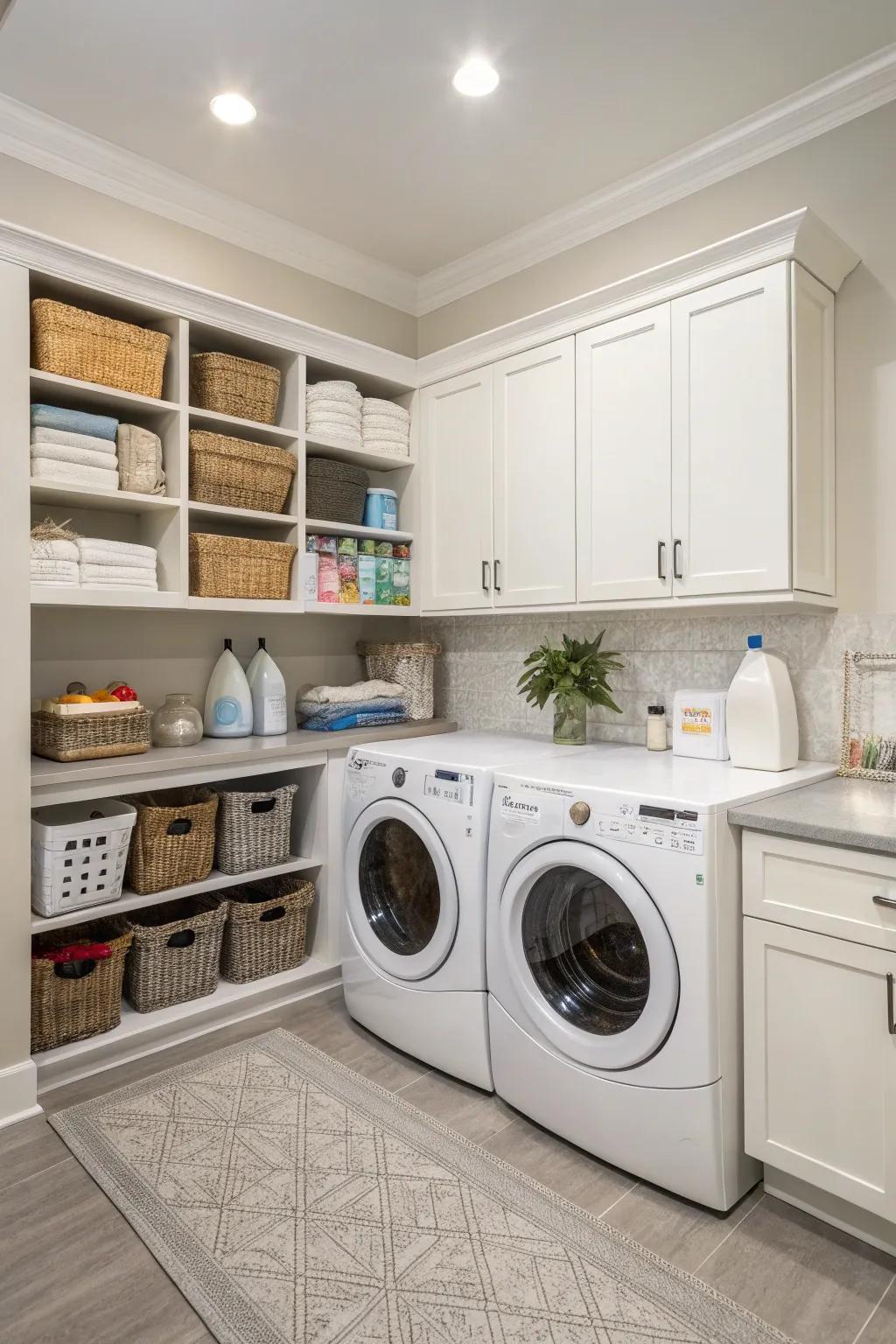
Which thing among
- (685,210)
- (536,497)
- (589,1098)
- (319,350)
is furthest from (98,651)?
(685,210)

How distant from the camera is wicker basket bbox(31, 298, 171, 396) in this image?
230 cm

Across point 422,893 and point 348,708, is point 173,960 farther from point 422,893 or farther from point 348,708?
point 348,708

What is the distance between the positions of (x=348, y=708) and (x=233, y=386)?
1.18 m

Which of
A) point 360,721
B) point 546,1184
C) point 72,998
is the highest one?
point 360,721

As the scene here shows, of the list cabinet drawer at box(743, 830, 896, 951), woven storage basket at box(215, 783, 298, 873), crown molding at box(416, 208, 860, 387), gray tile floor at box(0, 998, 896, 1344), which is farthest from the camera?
woven storage basket at box(215, 783, 298, 873)

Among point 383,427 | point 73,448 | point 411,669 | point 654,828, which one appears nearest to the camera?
point 654,828

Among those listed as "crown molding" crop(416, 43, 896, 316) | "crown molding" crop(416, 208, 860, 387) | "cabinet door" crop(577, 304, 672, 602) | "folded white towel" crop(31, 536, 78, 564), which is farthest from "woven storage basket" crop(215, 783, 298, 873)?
"crown molding" crop(416, 43, 896, 316)

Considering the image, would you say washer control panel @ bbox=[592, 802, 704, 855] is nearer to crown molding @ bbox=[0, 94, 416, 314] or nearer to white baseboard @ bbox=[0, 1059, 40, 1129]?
white baseboard @ bbox=[0, 1059, 40, 1129]

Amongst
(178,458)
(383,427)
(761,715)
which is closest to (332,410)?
(383,427)

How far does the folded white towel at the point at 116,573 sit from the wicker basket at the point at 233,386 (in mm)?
597

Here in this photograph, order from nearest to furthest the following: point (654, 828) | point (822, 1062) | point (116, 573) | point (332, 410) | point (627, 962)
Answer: point (822, 1062) < point (654, 828) < point (627, 962) < point (116, 573) < point (332, 410)

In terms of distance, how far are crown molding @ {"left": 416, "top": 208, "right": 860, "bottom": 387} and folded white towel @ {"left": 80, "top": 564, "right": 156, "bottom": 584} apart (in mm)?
1386

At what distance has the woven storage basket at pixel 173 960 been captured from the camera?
8.23ft

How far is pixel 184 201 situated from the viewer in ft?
9.12
